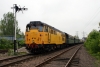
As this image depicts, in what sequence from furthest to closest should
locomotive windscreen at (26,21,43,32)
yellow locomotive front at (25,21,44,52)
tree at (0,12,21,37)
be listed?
tree at (0,12,21,37) < locomotive windscreen at (26,21,43,32) < yellow locomotive front at (25,21,44,52)

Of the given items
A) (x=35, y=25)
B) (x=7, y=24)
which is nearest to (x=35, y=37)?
(x=35, y=25)

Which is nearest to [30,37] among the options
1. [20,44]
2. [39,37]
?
[39,37]

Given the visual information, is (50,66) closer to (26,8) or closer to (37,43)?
(37,43)

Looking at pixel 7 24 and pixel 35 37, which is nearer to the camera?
pixel 35 37

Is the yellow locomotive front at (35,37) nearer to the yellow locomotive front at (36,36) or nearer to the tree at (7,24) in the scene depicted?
the yellow locomotive front at (36,36)

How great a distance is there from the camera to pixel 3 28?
101 metres

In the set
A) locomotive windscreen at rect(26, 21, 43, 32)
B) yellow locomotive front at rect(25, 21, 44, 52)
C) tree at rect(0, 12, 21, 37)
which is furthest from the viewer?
tree at rect(0, 12, 21, 37)

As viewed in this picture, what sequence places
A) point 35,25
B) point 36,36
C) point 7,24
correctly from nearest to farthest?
1. point 36,36
2. point 35,25
3. point 7,24

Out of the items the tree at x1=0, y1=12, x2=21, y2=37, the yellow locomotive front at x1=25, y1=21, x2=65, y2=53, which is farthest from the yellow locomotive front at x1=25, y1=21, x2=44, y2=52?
the tree at x1=0, y1=12, x2=21, y2=37

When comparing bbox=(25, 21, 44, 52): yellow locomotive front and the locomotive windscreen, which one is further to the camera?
the locomotive windscreen

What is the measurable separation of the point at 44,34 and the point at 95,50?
7.87m

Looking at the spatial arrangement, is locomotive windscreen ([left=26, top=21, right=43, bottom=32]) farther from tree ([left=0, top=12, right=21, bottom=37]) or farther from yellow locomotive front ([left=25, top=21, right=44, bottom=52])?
tree ([left=0, top=12, right=21, bottom=37])

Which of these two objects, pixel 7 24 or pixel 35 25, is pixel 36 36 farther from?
pixel 7 24

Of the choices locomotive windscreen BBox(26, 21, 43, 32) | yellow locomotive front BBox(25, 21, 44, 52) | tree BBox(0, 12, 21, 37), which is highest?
tree BBox(0, 12, 21, 37)
